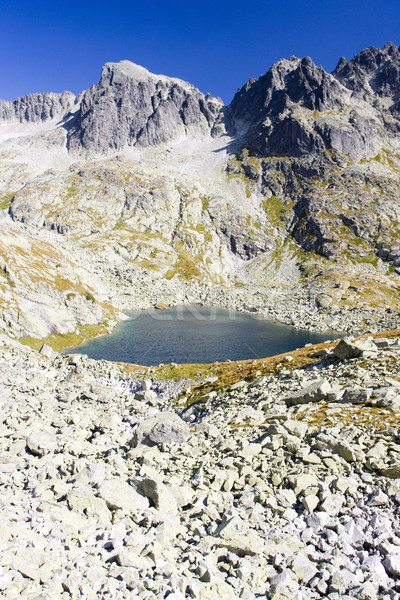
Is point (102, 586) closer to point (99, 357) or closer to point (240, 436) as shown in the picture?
point (240, 436)

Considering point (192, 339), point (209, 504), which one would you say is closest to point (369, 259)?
point (192, 339)

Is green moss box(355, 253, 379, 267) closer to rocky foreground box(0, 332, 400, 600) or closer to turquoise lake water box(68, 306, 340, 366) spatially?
turquoise lake water box(68, 306, 340, 366)

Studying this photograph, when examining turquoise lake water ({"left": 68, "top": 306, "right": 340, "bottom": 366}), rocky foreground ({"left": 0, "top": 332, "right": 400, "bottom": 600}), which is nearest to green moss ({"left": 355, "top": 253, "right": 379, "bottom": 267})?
turquoise lake water ({"left": 68, "top": 306, "right": 340, "bottom": 366})

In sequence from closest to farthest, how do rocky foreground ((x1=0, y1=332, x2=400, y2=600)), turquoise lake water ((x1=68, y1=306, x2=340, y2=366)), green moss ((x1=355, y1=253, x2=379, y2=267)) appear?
1. rocky foreground ((x1=0, y1=332, x2=400, y2=600))
2. turquoise lake water ((x1=68, y1=306, x2=340, y2=366))
3. green moss ((x1=355, y1=253, x2=379, y2=267))

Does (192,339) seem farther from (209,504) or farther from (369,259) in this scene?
(369,259)

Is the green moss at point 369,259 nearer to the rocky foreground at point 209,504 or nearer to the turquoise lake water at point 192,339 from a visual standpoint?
the turquoise lake water at point 192,339

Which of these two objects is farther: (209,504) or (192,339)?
(192,339)

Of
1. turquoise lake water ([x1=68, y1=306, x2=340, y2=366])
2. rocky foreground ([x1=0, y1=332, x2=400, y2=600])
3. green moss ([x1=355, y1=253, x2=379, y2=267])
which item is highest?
green moss ([x1=355, y1=253, x2=379, y2=267])
